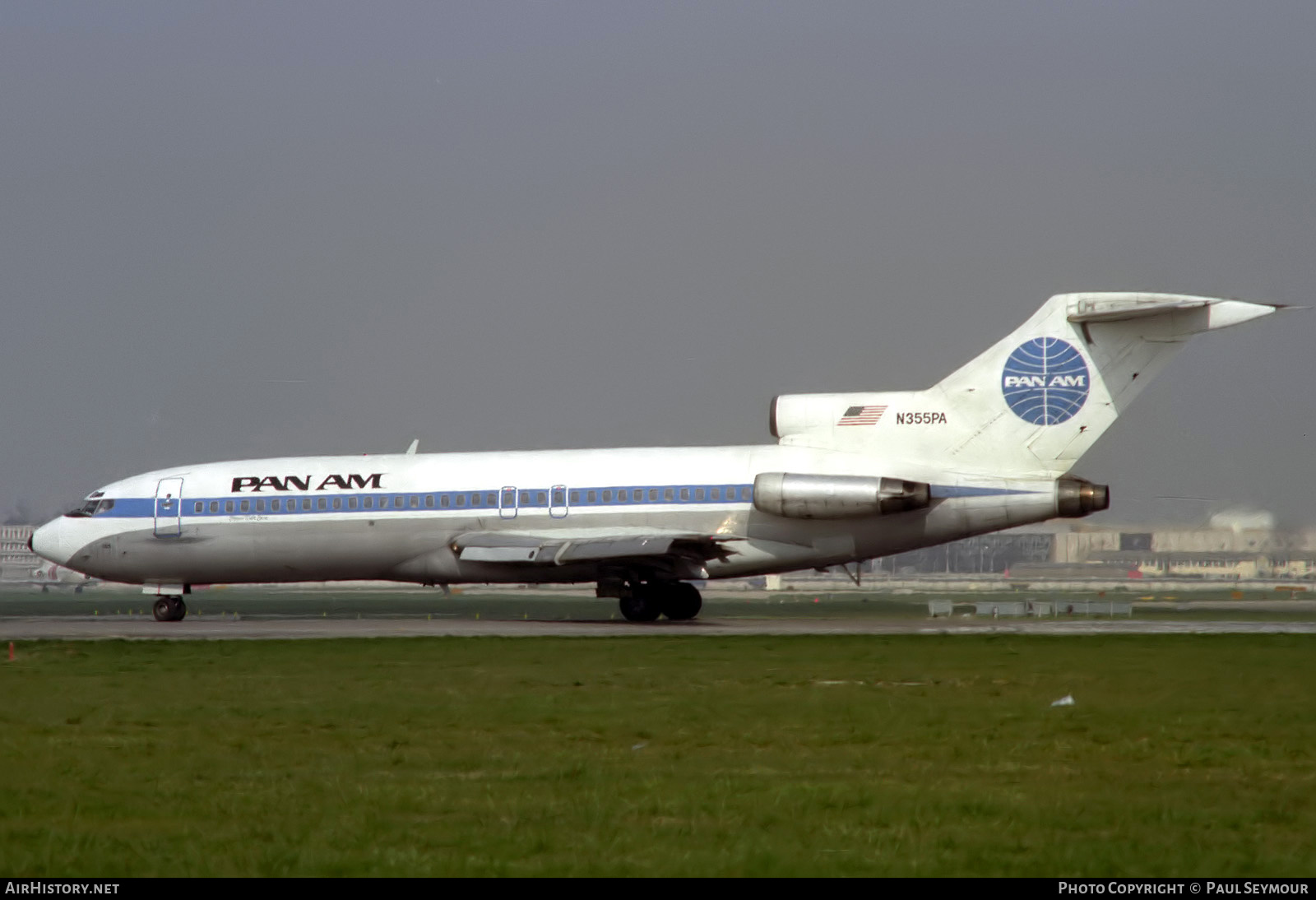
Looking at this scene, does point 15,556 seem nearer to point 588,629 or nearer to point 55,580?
point 55,580

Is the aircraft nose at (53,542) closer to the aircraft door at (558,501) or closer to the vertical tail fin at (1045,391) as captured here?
the aircraft door at (558,501)

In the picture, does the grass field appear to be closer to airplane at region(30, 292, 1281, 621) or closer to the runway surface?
the runway surface

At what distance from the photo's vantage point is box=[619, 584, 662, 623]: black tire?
3147cm

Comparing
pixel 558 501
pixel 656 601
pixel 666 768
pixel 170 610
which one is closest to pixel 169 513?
pixel 170 610

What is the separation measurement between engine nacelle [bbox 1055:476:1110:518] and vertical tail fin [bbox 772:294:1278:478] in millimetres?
553

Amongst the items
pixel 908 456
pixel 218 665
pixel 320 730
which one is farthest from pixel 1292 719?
pixel 908 456

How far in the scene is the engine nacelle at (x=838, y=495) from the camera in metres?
29.3

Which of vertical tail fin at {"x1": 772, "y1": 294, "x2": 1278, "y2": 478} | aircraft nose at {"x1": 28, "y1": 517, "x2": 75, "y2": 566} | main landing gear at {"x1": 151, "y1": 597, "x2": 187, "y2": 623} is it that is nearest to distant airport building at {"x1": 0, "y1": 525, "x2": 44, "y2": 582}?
aircraft nose at {"x1": 28, "y1": 517, "x2": 75, "y2": 566}

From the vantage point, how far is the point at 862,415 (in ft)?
102

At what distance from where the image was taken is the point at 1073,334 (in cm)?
3017

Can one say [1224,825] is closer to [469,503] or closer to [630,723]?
[630,723]

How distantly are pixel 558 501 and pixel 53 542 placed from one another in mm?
12867

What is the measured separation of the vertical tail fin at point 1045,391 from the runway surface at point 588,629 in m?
3.51
